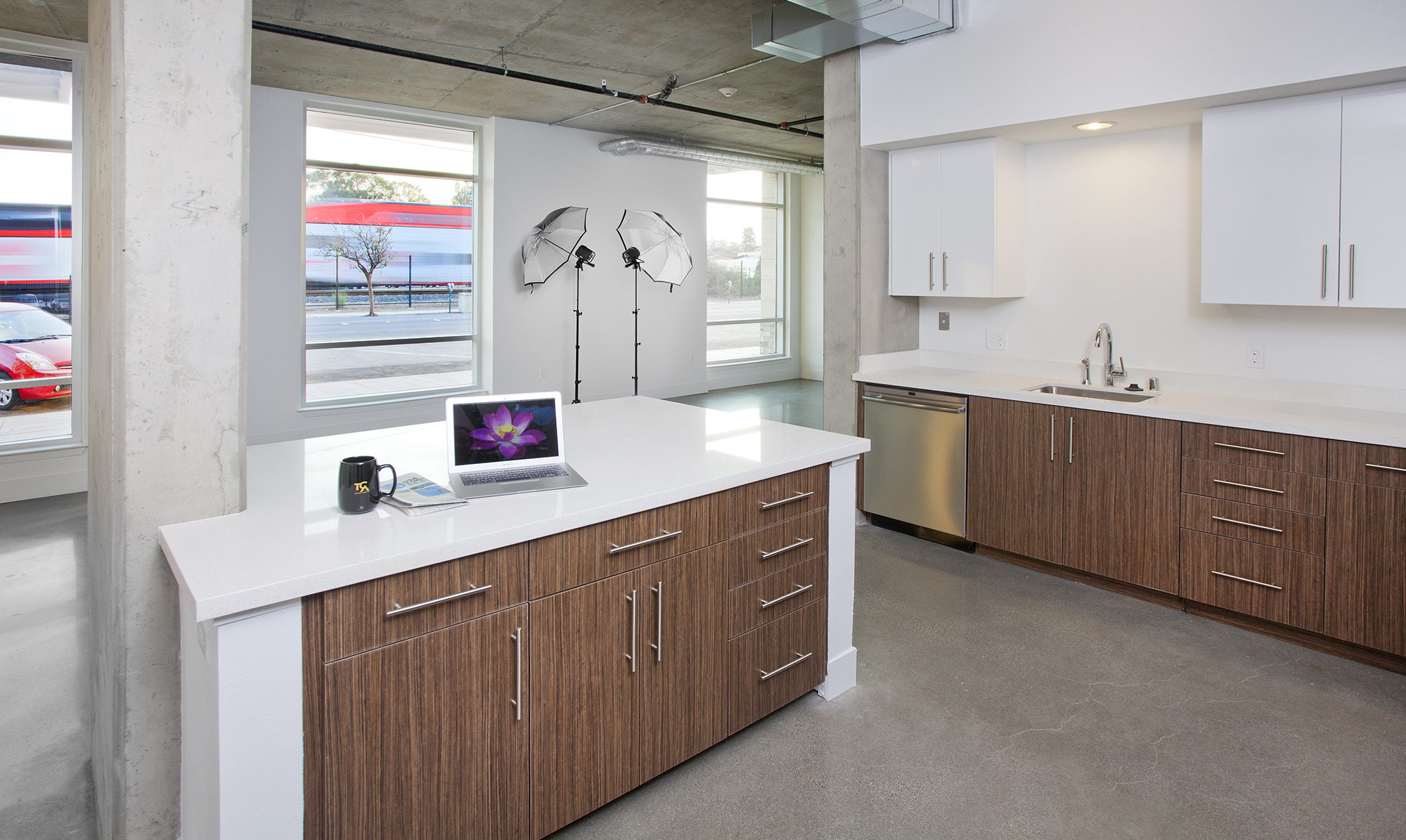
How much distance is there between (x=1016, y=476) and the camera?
13.1 feet

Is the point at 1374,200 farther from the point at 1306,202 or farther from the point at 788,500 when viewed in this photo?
the point at 788,500

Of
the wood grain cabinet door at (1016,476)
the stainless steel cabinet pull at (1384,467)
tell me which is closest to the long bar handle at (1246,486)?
the stainless steel cabinet pull at (1384,467)

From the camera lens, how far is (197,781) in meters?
1.72

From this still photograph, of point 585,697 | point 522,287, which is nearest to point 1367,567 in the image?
point 585,697

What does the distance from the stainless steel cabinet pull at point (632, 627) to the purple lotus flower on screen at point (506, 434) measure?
501 mm

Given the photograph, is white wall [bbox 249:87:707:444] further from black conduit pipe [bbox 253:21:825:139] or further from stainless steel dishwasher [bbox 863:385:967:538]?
stainless steel dishwasher [bbox 863:385:967:538]

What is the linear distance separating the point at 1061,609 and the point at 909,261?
2058 mm

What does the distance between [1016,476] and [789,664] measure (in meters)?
1.99

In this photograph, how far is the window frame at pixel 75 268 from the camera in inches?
211

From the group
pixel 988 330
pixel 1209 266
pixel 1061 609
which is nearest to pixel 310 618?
pixel 1061 609

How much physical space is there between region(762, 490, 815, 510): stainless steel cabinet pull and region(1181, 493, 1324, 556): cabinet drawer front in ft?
6.18

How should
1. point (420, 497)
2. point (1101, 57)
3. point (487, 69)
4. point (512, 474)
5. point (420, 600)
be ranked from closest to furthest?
point (420, 600) → point (420, 497) → point (512, 474) → point (1101, 57) → point (487, 69)

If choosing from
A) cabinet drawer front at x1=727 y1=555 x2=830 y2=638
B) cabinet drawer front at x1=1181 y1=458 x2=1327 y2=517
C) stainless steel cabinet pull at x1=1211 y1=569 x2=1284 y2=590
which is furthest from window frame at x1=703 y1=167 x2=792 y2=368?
cabinet drawer front at x1=727 y1=555 x2=830 y2=638

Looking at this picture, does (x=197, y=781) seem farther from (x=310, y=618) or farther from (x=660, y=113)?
(x=660, y=113)
